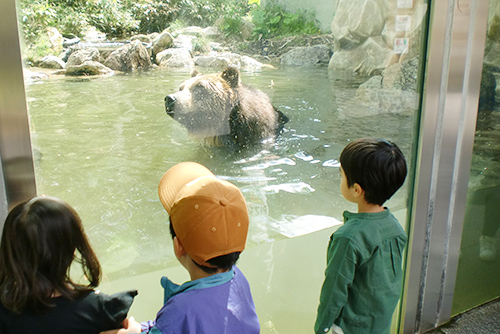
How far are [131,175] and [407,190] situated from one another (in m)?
1.47

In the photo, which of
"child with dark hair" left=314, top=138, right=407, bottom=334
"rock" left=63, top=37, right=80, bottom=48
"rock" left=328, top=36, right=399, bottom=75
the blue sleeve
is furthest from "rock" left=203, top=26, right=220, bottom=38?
the blue sleeve

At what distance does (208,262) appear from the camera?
1.15 meters

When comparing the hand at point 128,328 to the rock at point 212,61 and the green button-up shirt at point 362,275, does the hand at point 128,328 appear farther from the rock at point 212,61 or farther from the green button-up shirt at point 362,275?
the rock at point 212,61

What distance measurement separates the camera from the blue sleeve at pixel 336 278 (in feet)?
4.95

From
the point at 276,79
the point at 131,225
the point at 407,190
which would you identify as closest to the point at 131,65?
the point at 131,225

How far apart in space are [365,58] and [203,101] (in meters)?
1.24

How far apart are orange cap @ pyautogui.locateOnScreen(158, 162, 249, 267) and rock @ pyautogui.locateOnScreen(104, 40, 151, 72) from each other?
3.35 feet

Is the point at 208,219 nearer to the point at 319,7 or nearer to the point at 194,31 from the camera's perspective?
the point at 194,31

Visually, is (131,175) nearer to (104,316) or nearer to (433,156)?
(104,316)

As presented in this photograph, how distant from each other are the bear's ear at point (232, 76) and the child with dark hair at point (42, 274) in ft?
5.57

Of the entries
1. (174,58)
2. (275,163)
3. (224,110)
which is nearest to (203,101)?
(224,110)

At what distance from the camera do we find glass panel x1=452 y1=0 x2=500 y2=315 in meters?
2.33

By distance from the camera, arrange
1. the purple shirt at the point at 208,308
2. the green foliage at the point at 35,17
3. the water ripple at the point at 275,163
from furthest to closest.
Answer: the water ripple at the point at 275,163 → the green foliage at the point at 35,17 → the purple shirt at the point at 208,308

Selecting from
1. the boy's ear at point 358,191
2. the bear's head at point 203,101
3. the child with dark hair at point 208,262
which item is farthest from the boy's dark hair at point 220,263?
the bear's head at point 203,101
